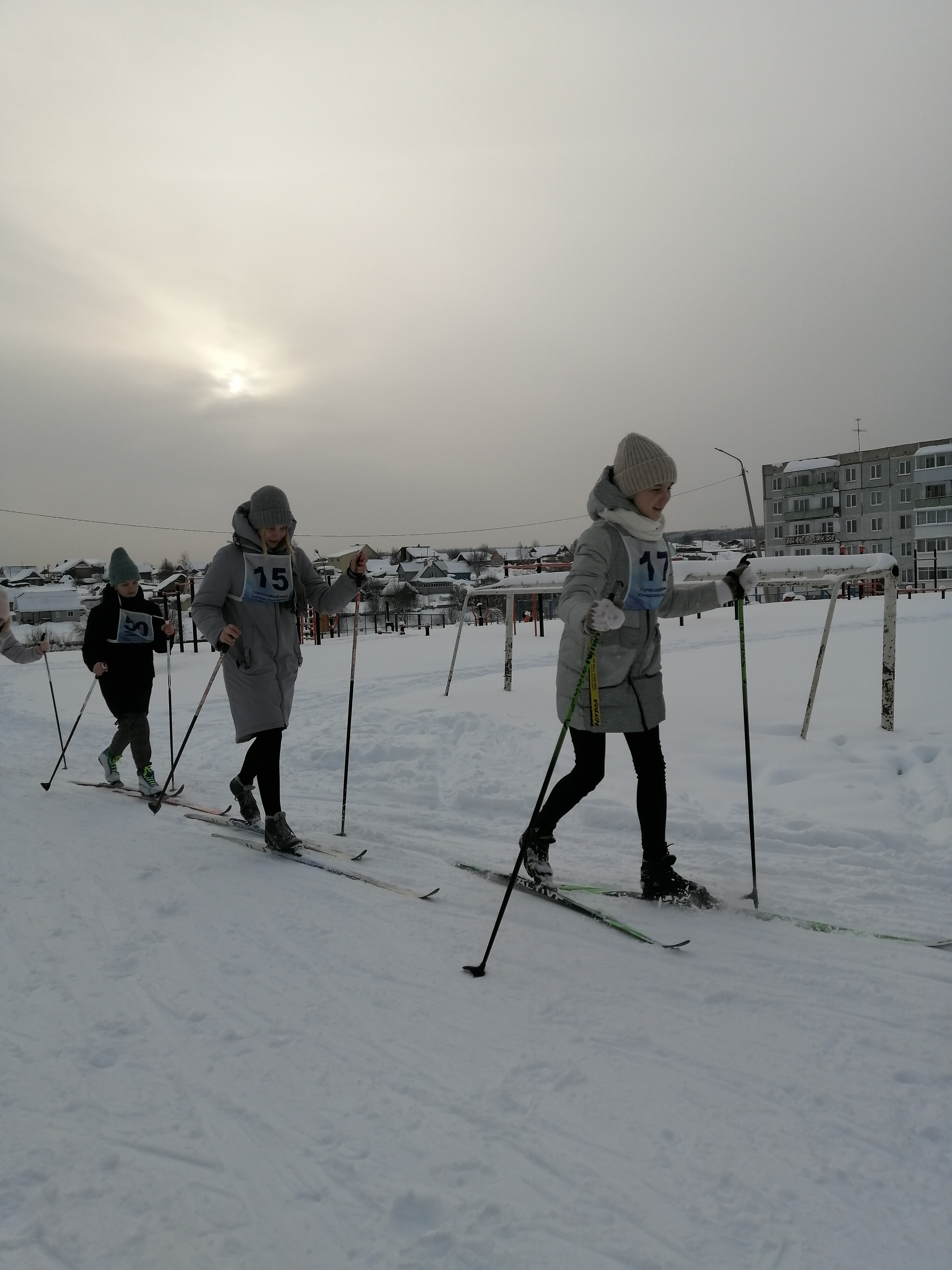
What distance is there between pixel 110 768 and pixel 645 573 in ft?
16.3

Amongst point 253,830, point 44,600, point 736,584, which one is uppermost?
point 44,600

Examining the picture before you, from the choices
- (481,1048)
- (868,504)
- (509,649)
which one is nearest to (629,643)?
(481,1048)

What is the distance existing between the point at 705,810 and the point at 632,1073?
2.79 meters

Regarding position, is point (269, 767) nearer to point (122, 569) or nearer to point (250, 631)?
point (250, 631)

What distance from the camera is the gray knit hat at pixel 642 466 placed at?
3.34 metres

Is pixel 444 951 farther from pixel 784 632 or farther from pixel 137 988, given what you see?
pixel 784 632

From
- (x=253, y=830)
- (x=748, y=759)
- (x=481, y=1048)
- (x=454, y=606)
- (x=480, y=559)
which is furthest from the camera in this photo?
(x=480, y=559)

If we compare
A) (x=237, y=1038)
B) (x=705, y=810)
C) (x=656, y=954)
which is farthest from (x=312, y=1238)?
(x=705, y=810)

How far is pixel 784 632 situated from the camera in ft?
52.8

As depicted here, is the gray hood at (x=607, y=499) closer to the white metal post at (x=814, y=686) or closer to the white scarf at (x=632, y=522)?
the white scarf at (x=632, y=522)

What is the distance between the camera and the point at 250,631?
4523mm

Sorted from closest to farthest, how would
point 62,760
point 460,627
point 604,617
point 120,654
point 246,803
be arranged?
point 604,617 → point 246,803 → point 120,654 → point 62,760 → point 460,627

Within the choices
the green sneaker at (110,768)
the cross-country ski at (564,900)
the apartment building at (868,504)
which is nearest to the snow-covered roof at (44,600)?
the apartment building at (868,504)

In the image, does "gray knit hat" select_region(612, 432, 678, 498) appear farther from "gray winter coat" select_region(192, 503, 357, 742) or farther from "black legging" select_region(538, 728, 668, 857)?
"gray winter coat" select_region(192, 503, 357, 742)
